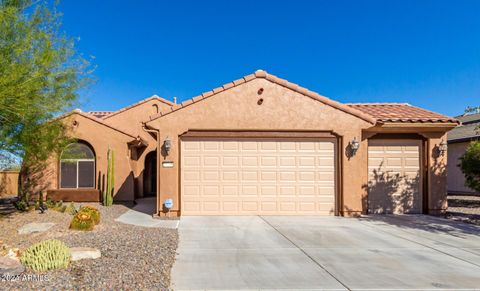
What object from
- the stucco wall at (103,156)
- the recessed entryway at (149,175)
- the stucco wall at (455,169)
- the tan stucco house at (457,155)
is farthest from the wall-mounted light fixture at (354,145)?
the stucco wall at (455,169)

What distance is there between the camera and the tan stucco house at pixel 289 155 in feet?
37.8

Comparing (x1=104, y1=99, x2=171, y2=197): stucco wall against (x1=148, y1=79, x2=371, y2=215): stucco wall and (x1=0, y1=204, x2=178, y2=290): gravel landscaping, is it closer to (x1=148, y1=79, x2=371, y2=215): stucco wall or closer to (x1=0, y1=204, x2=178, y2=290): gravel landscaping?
(x1=148, y1=79, x2=371, y2=215): stucco wall

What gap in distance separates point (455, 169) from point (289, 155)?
15.6m

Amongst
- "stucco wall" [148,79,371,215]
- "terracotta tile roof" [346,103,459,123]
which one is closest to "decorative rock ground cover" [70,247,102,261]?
"stucco wall" [148,79,371,215]

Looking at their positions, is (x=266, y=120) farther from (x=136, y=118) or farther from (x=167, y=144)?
(x=136, y=118)

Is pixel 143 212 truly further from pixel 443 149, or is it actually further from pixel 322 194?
pixel 443 149

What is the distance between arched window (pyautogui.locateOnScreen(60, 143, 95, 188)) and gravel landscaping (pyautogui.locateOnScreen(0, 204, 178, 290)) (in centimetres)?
462

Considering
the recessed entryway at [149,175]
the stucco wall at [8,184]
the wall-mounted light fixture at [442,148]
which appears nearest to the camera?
the wall-mounted light fixture at [442,148]

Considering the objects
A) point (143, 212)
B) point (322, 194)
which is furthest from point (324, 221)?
point (143, 212)

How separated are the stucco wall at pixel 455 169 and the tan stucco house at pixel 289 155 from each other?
1086 centimetres

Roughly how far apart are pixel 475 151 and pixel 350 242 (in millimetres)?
8781

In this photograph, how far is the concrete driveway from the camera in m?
5.30

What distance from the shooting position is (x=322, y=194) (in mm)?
11914

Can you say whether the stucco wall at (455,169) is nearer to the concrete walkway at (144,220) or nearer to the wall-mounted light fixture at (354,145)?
the wall-mounted light fixture at (354,145)
